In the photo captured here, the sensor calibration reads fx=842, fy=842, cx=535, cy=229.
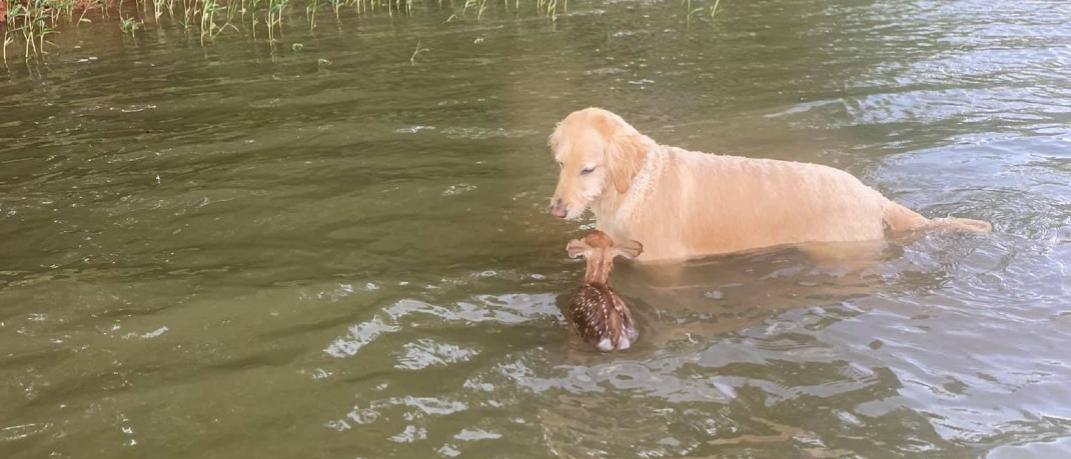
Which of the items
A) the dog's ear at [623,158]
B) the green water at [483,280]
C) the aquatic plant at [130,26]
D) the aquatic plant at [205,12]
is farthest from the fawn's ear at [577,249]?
the aquatic plant at [130,26]

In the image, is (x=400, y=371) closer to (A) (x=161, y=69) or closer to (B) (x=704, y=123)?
(B) (x=704, y=123)

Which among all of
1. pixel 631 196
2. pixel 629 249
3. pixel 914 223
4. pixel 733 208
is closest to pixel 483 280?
pixel 629 249

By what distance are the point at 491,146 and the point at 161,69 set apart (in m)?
7.08

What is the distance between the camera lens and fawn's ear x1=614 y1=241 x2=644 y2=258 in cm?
582

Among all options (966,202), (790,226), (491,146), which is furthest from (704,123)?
→ (790,226)

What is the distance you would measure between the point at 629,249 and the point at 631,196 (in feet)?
1.77

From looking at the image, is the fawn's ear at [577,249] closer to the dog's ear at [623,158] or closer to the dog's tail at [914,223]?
the dog's ear at [623,158]

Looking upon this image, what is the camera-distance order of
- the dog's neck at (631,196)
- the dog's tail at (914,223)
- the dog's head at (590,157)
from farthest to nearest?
the dog's tail at (914,223), the dog's neck at (631,196), the dog's head at (590,157)

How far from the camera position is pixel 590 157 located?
5910mm

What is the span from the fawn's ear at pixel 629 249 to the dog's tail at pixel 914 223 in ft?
6.66

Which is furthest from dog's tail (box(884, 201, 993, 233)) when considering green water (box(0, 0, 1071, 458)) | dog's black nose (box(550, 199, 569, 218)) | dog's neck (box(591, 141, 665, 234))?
dog's black nose (box(550, 199, 569, 218))

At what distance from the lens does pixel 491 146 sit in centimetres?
950

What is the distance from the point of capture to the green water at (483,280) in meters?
4.36

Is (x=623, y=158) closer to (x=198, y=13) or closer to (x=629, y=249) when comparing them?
(x=629, y=249)
